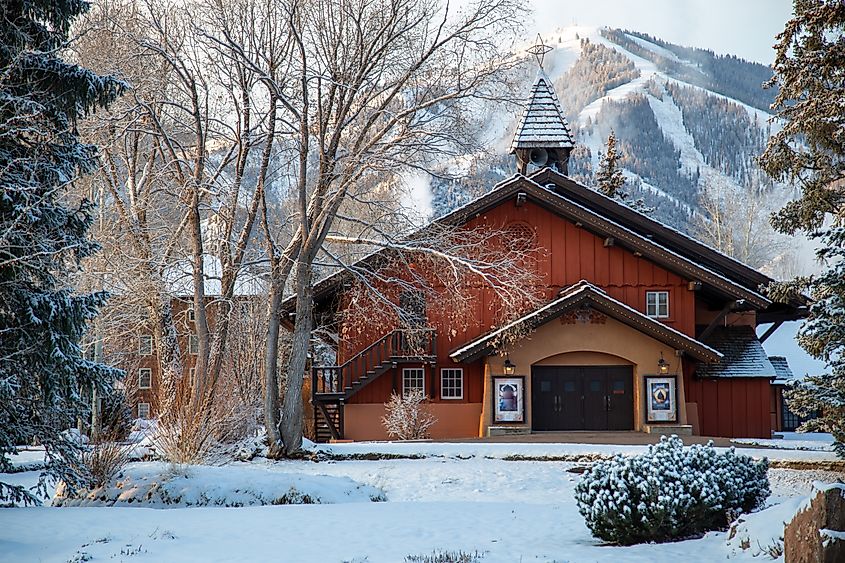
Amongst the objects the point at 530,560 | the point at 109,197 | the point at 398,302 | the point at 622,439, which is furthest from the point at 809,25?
the point at 109,197

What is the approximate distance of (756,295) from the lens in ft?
93.3

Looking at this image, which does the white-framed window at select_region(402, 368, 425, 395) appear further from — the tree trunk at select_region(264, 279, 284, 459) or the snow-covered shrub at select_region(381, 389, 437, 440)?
the tree trunk at select_region(264, 279, 284, 459)

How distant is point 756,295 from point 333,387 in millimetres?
13828

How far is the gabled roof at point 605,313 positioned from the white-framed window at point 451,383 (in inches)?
69.5

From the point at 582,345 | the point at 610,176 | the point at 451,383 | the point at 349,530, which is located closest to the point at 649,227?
the point at 582,345

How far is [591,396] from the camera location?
1125 inches

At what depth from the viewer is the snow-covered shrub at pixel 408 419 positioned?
2845 centimetres

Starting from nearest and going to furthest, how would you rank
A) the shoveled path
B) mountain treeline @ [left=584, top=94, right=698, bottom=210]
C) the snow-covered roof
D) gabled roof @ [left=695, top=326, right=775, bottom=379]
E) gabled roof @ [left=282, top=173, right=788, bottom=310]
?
the shoveled path
gabled roof @ [left=282, top=173, right=788, bottom=310]
gabled roof @ [left=695, top=326, right=775, bottom=379]
the snow-covered roof
mountain treeline @ [left=584, top=94, right=698, bottom=210]

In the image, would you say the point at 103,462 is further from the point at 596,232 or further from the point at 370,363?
the point at 596,232

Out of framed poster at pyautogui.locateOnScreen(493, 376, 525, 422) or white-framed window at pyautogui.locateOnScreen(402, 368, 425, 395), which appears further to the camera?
white-framed window at pyautogui.locateOnScreen(402, 368, 425, 395)

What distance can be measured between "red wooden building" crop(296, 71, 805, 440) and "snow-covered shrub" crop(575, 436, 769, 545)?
15521 mm

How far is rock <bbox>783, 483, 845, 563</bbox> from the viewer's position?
8078mm

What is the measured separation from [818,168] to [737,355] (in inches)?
556

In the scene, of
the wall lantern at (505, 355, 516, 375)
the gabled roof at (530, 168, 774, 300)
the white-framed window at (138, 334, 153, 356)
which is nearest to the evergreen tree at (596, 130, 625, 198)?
the gabled roof at (530, 168, 774, 300)
